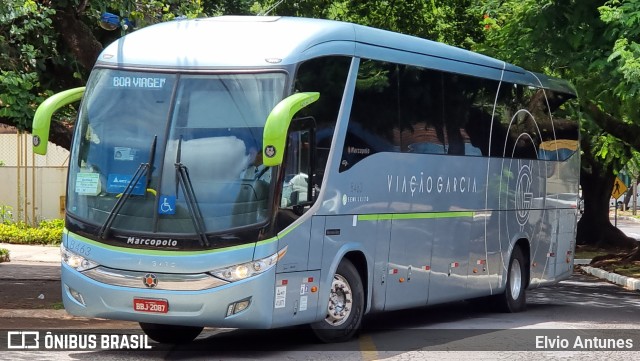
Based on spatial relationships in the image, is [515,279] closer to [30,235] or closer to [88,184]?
[88,184]

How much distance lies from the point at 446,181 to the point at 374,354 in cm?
383

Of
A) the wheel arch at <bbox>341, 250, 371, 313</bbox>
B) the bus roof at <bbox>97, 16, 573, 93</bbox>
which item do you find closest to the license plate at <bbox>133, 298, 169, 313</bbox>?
the bus roof at <bbox>97, 16, 573, 93</bbox>

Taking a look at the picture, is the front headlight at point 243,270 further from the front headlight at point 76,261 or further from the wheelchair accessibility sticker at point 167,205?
Result: the front headlight at point 76,261

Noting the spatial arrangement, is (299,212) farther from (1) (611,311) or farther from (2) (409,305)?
(1) (611,311)

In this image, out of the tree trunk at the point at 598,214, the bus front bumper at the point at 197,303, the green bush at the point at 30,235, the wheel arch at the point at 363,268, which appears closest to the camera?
the bus front bumper at the point at 197,303

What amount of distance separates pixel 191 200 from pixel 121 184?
0.78 metres

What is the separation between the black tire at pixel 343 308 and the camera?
12.1 m

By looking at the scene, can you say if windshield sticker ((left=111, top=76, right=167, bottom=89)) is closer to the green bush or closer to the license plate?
the license plate

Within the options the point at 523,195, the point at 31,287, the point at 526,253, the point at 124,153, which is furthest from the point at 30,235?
the point at 124,153

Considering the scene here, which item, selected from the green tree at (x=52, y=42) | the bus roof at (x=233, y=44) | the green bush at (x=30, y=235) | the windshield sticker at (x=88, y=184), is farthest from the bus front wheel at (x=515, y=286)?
the green bush at (x=30, y=235)

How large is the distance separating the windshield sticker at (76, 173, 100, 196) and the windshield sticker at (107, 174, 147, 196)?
0.49ft

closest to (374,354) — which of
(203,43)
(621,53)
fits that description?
(203,43)

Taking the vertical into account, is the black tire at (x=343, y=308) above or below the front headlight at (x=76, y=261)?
below

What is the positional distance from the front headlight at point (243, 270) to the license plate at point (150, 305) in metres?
0.56
